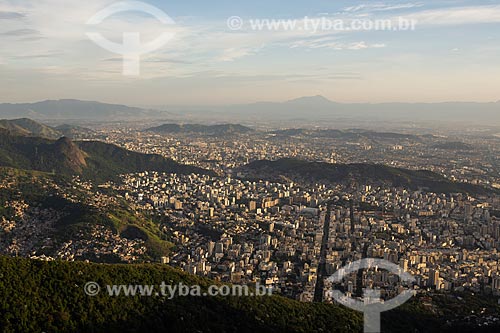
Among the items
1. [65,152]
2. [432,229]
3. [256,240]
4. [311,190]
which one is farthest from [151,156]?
[432,229]

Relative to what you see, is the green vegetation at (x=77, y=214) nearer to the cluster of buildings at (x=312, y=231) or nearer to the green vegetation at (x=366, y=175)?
the cluster of buildings at (x=312, y=231)

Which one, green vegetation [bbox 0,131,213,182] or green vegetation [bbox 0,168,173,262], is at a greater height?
green vegetation [bbox 0,131,213,182]

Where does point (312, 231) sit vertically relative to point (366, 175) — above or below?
below

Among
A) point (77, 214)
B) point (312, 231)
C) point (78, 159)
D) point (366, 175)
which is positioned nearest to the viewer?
point (77, 214)

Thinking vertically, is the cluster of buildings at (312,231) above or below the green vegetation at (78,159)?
below

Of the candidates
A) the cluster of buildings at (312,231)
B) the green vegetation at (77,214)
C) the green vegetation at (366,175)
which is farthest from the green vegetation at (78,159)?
the green vegetation at (366,175)

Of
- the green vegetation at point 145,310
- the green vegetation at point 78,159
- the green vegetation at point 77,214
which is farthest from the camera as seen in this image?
the green vegetation at point 78,159

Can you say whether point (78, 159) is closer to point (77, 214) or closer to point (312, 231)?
point (77, 214)

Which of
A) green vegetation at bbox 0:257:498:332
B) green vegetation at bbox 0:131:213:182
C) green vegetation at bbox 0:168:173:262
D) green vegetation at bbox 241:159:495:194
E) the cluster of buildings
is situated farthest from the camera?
green vegetation at bbox 0:131:213:182

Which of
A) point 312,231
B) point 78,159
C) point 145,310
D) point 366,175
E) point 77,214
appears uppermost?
point 78,159

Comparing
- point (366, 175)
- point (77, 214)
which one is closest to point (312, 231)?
point (77, 214)

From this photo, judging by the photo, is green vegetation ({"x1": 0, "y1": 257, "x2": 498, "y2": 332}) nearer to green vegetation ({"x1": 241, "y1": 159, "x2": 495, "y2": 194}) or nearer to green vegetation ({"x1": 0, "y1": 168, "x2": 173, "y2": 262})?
green vegetation ({"x1": 0, "y1": 168, "x2": 173, "y2": 262})

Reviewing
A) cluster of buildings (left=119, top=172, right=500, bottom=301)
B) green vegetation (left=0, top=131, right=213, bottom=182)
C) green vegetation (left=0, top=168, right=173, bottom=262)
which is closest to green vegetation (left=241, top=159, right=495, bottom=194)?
cluster of buildings (left=119, top=172, right=500, bottom=301)
